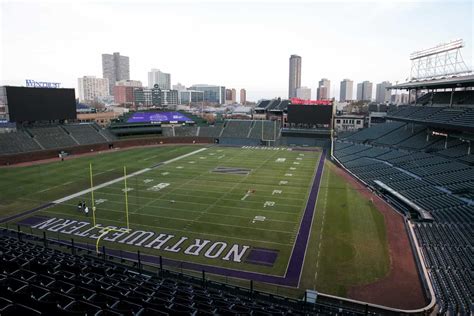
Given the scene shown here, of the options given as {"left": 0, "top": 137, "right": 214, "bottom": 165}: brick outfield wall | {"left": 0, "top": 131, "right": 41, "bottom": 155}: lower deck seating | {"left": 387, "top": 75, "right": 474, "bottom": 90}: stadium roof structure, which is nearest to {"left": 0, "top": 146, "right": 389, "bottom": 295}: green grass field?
{"left": 0, "top": 137, "right": 214, "bottom": 165}: brick outfield wall

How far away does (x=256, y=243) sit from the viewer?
22.9m

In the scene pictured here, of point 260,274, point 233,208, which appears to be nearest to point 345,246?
point 260,274

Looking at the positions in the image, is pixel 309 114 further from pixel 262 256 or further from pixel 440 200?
pixel 262 256

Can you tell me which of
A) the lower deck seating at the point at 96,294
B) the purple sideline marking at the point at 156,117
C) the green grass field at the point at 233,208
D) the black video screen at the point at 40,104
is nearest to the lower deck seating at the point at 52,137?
the black video screen at the point at 40,104

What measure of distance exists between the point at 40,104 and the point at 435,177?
61.7 metres

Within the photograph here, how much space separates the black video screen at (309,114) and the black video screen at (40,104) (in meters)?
46.9

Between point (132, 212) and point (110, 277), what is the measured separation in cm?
1631

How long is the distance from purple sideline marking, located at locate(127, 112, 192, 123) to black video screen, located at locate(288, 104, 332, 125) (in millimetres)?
27871

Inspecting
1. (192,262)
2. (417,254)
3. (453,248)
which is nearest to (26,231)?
(192,262)

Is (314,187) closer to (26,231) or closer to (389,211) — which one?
(389,211)

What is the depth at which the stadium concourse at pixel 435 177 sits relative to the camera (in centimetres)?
1812

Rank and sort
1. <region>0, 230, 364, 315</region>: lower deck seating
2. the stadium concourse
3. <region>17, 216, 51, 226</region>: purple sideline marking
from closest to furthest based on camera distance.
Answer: <region>0, 230, 364, 315</region>: lower deck seating, the stadium concourse, <region>17, 216, 51, 226</region>: purple sideline marking

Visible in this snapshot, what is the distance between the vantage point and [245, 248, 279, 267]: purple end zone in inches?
798

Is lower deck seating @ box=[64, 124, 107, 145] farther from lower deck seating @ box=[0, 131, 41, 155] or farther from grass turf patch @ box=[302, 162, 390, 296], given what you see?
grass turf patch @ box=[302, 162, 390, 296]
